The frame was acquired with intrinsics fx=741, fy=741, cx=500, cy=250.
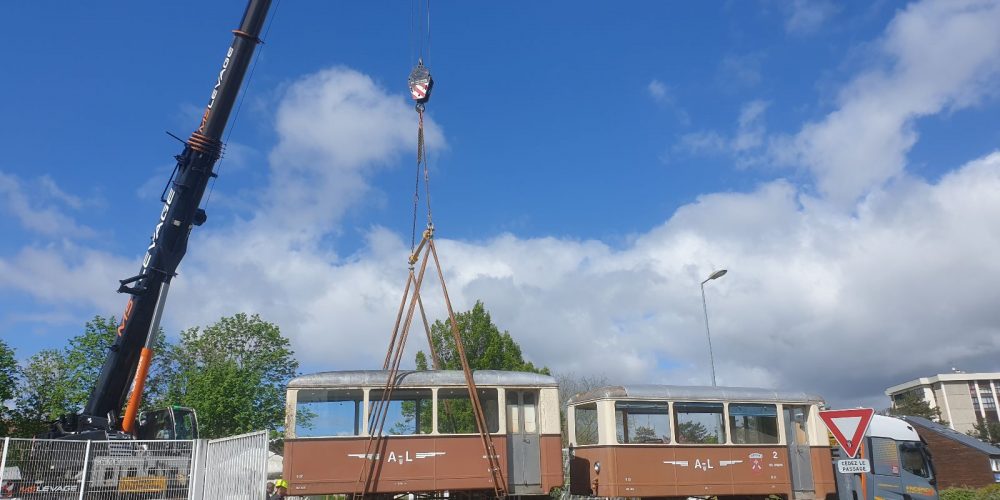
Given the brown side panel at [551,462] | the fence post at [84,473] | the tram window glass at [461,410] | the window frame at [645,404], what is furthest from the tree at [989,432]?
the fence post at [84,473]

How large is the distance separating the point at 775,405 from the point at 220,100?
15.1 m

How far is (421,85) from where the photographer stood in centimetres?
1733

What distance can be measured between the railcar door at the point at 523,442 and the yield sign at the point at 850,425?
7319 mm

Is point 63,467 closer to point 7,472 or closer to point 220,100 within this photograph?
point 7,472

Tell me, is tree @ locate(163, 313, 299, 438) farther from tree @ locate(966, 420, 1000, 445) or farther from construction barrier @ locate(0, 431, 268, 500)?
tree @ locate(966, 420, 1000, 445)

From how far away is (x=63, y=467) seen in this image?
14328 mm

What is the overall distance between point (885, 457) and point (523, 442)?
908 cm

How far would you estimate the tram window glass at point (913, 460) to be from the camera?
57.0 ft

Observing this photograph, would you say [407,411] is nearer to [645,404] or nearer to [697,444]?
[645,404]

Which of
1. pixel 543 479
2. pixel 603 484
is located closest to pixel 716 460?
pixel 603 484

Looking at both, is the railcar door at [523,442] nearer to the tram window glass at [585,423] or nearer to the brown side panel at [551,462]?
the brown side panel at [551,462]

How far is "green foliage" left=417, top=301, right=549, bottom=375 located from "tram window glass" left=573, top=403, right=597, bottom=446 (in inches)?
502

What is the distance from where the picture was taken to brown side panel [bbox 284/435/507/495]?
1420 cm

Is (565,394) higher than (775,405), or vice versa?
(565,394)
